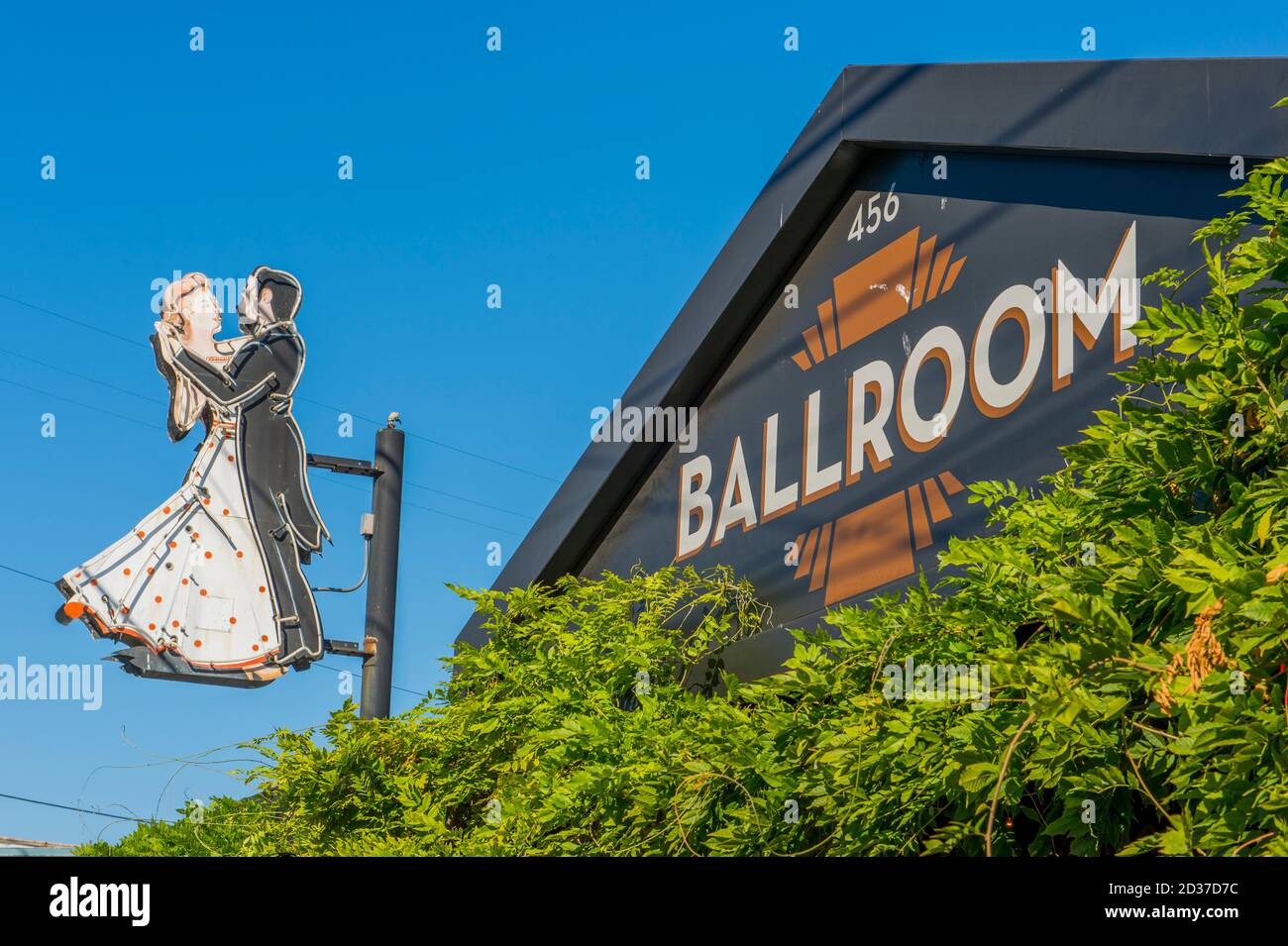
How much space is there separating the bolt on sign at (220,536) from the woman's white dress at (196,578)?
11 mm

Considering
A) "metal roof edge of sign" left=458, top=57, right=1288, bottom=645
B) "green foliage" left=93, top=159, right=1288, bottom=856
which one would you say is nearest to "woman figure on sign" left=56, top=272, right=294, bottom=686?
"metal roof edge of sign" left=458, top=57, right=1288, bottom=645

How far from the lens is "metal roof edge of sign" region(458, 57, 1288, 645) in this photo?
542 centimetres

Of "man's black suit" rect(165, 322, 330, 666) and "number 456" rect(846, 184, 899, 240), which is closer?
"number 456" rect(846, 184, 899, 240)

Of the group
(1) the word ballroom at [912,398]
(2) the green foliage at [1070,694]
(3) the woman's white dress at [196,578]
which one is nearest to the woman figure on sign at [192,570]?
(3) the woman's white dress at [196,578]

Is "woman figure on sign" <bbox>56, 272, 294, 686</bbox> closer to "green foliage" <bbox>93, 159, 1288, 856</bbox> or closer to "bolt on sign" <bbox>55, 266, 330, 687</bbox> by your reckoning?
"bolt on sign" <bbox>55, 266, 330, 687</bbox>

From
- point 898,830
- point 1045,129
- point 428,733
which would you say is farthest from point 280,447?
point 898,830

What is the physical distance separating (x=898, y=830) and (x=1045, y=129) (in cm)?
365

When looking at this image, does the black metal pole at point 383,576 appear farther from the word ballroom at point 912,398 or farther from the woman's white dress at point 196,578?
the word ballroom at point 912,398

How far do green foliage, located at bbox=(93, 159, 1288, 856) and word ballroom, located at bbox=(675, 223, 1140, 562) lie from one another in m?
0.59

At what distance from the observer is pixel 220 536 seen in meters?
14.6

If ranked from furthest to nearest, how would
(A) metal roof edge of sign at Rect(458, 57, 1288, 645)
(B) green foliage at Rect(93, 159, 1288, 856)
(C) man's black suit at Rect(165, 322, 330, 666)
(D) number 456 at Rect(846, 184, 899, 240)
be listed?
(C) man's black suit at Rect(165, 322, 330, 666), (D) number 456 at Rect(846, 184, 899, 240), (A) metal roof edge of sign at Rect(458, 57, 1288, 645), (B) green foliage at Rect(93, 159, 1288, 856)

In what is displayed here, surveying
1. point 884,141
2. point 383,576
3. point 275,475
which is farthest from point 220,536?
point 884,141

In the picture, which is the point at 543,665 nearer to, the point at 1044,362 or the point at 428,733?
the point at 428,733

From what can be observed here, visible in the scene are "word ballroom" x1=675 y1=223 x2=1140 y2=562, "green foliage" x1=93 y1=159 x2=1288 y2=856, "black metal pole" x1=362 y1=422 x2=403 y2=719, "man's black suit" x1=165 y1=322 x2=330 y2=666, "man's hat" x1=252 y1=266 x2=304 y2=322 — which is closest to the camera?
"green foliage" x1=93 y1=159 x2=1288 y2=856
